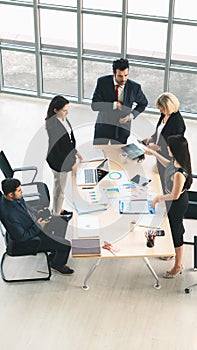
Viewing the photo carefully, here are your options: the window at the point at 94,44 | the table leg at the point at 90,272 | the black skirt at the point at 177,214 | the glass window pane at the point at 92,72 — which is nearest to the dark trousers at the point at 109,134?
the black skirt at the point at 177,214

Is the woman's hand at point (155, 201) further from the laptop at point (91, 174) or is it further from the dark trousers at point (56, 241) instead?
the dark trousers at point (56, 241)

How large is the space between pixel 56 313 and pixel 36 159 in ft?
9.24

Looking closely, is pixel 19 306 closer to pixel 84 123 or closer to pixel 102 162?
pixel 102 162

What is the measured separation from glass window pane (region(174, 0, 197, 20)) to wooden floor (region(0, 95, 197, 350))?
3498 millimetres

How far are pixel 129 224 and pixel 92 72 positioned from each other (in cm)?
405

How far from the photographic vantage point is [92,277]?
6.55 meters

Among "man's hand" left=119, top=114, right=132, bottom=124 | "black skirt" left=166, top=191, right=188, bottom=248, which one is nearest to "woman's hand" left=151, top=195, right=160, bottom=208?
"black skirt" left=166, top=191, right=188, bottom=248

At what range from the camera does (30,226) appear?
6164mm

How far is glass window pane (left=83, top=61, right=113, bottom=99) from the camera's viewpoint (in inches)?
369

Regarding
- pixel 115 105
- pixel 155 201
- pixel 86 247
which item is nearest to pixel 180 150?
pixel 155 201

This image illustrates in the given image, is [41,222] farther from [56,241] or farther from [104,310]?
[104,310]

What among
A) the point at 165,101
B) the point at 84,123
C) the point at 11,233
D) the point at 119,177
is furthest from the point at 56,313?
the point at 84,123

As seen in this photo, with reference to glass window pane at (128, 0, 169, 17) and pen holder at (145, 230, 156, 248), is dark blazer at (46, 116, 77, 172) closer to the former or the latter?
pen holder at (145, 230, 156, 248)

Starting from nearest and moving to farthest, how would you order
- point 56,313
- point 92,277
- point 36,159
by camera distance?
point 56,313
point 92,277
point 36,159
